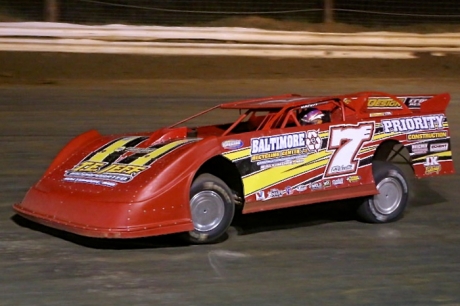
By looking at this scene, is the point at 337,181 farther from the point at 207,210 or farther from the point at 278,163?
the point at 207,210

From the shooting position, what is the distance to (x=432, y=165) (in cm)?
784

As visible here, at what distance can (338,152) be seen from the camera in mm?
7164

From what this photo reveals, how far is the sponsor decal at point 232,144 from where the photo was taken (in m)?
6.55

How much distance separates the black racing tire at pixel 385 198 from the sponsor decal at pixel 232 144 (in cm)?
154

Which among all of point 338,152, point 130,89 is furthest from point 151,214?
point 130,89

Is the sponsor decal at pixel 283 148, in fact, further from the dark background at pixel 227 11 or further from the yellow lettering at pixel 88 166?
the dark background at pixel 227 11

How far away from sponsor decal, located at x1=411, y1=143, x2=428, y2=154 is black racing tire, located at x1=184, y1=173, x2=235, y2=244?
2.07 m

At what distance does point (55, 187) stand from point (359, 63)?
41.5 feet

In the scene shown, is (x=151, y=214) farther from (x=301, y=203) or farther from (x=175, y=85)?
(x=175, y=85)

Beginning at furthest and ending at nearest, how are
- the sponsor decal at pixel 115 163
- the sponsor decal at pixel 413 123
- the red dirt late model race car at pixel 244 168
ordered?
the sponsor decal at pixel 413 123
the sponsor decal at pixel 115 163
the red dirt late model race car at pixel 244 168

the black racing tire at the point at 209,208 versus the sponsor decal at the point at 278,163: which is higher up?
the sponsor decal at the point at 278,163

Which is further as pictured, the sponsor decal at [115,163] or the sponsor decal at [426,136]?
the sponsor decal at [426,136]

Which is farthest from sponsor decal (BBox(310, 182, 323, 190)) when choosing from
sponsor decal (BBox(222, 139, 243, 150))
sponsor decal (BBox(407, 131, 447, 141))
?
sponsor decal (BBox(407, 131, 447, 141))

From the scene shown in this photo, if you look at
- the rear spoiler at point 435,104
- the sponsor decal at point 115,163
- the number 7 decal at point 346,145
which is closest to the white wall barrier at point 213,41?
the rear spoiler at point 435,104
